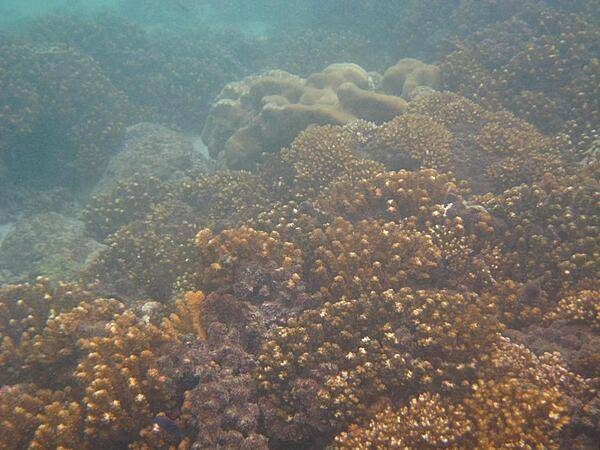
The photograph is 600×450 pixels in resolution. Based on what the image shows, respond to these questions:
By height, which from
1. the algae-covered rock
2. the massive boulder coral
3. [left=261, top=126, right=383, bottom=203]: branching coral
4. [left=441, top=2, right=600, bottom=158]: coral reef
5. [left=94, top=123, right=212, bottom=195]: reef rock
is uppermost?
[left=441, top=2, right=600, bottom=158]: coral reef

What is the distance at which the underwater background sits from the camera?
4762 millimetres

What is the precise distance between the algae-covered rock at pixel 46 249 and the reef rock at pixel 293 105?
5336 millimetres

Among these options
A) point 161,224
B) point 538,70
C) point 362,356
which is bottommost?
point 362,356

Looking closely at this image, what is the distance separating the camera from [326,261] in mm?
6875

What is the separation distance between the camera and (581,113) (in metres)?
11.2

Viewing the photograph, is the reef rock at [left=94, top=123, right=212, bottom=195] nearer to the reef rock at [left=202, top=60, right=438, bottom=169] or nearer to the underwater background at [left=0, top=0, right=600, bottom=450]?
the underwater background at [left=0, top=0, right=600, bottom=450]

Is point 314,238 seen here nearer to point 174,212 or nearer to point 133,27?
point 174,212

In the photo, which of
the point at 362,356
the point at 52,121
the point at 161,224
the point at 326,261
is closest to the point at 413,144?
the point at 326,261

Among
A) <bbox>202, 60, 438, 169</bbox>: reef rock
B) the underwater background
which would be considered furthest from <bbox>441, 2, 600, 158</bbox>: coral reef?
<bbox>202, 60, 438, 169</bbox>: reef rock

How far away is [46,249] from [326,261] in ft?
31.7

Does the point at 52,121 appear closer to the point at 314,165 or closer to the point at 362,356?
the point at 314,165

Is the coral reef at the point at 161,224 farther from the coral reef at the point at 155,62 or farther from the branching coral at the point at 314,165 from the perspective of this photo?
the coral reef at the point at 155,62

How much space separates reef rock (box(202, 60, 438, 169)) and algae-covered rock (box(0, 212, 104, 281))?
534 centimetres

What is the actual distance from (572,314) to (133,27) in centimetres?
2745
